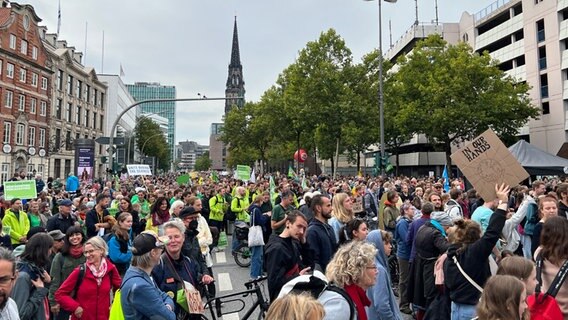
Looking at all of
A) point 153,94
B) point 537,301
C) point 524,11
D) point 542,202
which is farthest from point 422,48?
point 153,94

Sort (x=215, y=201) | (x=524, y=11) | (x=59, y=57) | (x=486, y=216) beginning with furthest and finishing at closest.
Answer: (x=59, y=57)
(x=524, y=11)
(x=215, y=201)
(x=486, y=216)

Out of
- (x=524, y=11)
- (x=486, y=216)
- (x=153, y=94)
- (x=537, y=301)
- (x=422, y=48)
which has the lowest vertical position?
(x=537, y=301)

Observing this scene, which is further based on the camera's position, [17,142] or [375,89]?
[17,142]

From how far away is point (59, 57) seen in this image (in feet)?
162

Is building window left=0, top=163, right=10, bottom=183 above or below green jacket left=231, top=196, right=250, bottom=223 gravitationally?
above

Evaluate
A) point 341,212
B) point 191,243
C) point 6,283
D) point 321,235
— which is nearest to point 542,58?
point 341,212

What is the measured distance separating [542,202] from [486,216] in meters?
0.87

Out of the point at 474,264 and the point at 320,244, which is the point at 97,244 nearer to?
the point at 320,244

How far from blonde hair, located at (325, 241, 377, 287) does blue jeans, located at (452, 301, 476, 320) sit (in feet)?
4.32

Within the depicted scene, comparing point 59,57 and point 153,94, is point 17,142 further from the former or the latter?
point 153,94

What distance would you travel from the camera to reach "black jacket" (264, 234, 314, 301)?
13.0 ft

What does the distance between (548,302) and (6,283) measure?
3.91 m

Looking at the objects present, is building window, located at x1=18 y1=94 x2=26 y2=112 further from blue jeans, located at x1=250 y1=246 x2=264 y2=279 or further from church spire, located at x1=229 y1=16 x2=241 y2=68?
church spire, located at x1=229 y1=16 x2=241 y2=68

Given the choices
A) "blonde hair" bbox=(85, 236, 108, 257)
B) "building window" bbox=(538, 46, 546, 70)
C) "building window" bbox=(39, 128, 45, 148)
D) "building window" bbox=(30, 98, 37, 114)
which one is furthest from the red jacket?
"building window" bbox=(39, 128, 45, 148)
